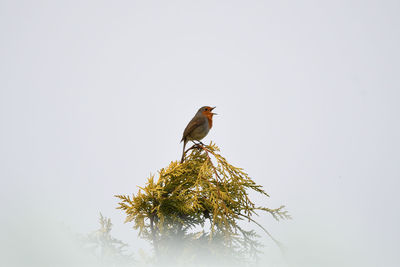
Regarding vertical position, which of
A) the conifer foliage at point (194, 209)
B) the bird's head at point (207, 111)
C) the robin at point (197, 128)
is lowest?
the conifer foliage at point (194, 209)

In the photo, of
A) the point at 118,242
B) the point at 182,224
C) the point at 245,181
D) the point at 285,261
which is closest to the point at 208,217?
the point at 182,224

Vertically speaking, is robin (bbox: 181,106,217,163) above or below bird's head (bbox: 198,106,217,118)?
below

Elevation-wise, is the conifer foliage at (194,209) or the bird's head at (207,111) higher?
the bird's head at (207,111)

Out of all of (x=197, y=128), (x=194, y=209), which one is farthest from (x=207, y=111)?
(x=194, y=209)

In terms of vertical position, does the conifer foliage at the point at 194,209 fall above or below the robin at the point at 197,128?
below

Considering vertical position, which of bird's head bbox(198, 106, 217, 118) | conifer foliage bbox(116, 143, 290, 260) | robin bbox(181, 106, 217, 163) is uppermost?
bird's head bbox(198, 106, 217, 118)

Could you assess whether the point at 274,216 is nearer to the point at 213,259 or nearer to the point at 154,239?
the point at 213,259

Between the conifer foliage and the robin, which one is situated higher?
the robin

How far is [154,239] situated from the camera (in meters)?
4.77

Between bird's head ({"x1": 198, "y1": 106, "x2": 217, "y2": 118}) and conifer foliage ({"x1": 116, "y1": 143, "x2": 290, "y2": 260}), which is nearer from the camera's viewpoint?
conifer foliage ({"x1": 116, "y1": 143, "x2": 290, "y2": 260})

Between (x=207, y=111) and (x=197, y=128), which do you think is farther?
(x=207, y=111)

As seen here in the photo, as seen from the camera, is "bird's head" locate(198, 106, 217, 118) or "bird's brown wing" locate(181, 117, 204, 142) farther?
"bird's head" locate(198, 106, 217, 118)

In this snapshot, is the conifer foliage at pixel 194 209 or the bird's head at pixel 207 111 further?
the bird's head at pixel 207 111

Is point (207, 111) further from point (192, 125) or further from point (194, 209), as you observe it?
point (194, 209)
